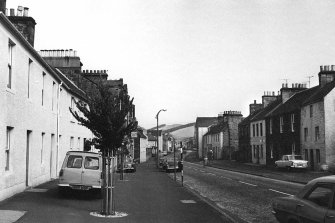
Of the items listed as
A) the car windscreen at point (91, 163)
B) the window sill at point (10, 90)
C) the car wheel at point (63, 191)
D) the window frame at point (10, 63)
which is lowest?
the car wheel at point (63, 191)

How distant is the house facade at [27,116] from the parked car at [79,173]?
6.15 feet

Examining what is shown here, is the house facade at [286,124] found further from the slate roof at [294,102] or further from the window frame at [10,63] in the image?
the window frame at [10,63]

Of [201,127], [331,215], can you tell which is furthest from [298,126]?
[201,127]

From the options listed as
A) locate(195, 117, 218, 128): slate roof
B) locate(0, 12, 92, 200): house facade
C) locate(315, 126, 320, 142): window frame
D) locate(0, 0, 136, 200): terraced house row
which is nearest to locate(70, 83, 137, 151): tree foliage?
locate(0, 0, 136, 200): terraced house row

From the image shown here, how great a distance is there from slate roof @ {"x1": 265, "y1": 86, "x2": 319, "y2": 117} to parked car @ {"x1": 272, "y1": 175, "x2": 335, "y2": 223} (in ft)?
113

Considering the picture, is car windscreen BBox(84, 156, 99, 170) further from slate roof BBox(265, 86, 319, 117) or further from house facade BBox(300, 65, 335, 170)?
slate roof BBox(265, 86, 319, 117)

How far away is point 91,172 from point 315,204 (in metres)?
9.94

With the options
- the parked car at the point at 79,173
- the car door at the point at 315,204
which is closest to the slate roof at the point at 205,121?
the parked car at the point at 79,173

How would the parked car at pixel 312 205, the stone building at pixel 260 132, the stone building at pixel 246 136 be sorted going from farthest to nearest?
the stone building at pixel 246 136 → the stone building at pixel 260 132 → the parked car at pixel 312 205

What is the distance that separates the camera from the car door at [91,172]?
15.1m

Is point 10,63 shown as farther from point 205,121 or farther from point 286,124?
point 205,121

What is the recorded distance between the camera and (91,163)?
15711mm

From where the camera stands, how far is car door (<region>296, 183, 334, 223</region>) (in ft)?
22.9

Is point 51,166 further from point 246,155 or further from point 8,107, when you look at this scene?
point 246,155
